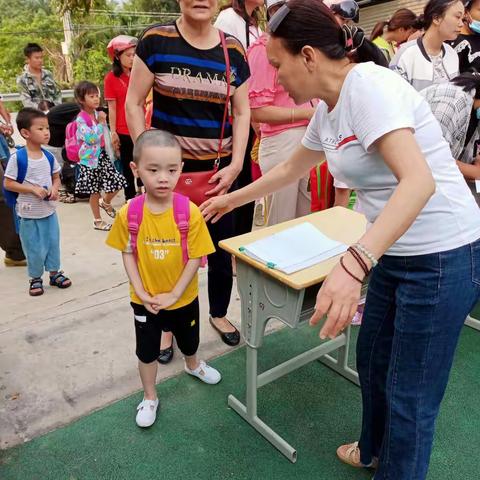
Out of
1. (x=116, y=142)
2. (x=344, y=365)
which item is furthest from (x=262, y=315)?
(x=116, y=142)

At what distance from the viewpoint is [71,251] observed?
14.4 feet

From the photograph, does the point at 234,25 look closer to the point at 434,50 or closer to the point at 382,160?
the point at 434,50

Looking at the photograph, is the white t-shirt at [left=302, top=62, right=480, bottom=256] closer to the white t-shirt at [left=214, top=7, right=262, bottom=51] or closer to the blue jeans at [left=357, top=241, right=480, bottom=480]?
the blue jeans at [left=357, top=241, right=480, bottom=480]

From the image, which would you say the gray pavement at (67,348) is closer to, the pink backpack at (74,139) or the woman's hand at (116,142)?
the pink backpack at (74,139)

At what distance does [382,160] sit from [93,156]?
13.5ft

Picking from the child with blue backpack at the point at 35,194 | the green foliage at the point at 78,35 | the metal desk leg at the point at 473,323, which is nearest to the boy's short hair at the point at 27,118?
the child with blue backpack at the point at 35,194

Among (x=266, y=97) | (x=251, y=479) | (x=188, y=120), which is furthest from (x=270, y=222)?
(x=251, y=479)

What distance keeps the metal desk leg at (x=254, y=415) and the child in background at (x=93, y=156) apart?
3.20 meters

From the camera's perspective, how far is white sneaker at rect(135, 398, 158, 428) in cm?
217

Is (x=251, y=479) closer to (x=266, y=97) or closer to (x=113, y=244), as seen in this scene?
(x=113, y=244)

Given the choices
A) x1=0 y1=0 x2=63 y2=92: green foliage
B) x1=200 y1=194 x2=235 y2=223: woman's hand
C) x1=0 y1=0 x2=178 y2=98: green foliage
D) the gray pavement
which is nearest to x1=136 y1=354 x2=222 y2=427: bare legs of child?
the gray pavement

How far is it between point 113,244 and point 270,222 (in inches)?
59.2

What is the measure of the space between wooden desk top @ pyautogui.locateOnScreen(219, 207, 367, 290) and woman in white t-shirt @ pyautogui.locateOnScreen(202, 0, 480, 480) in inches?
9.6

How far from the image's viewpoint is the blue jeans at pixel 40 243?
339 centimetres
